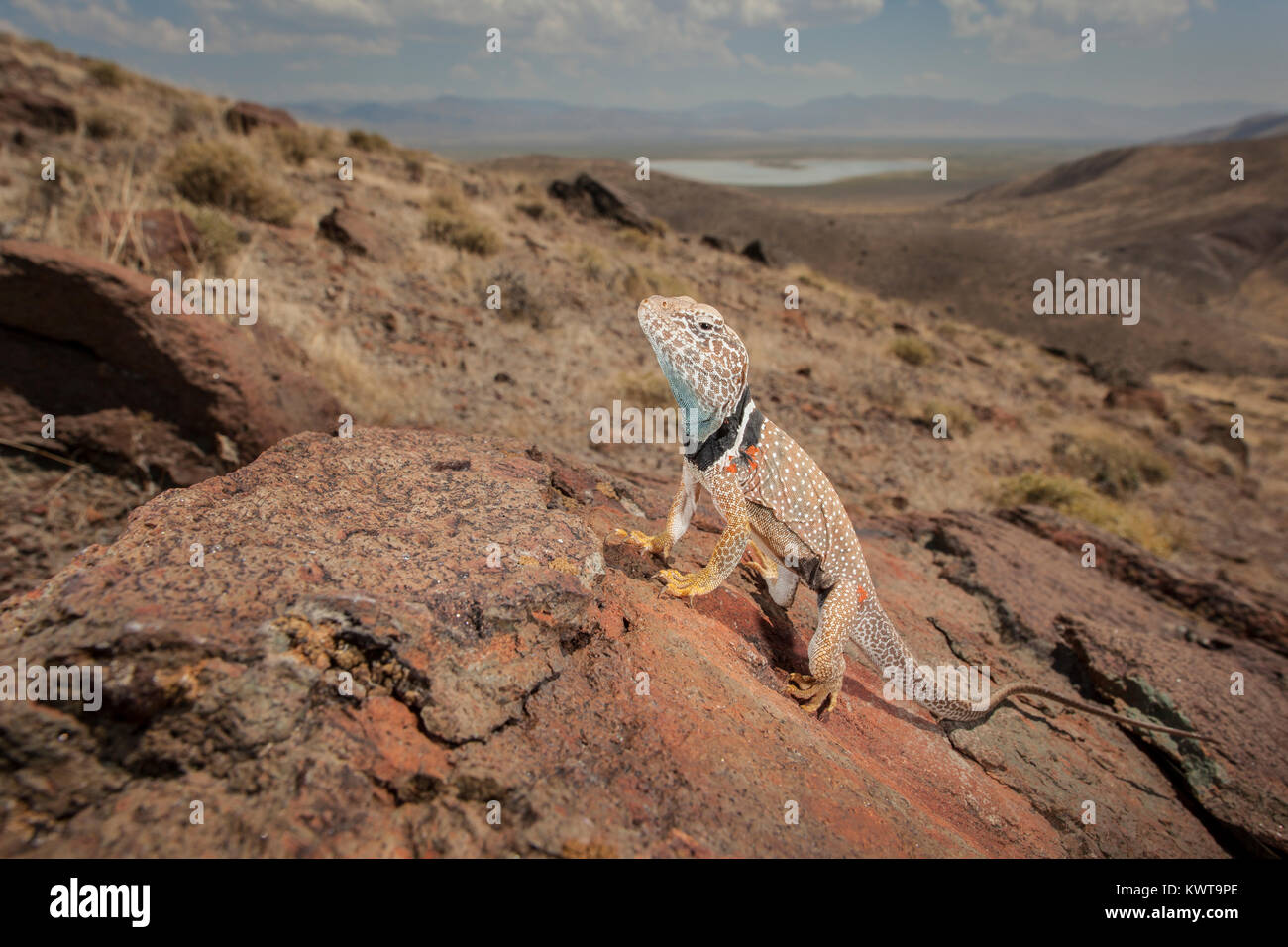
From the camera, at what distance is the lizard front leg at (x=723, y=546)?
3.23 meters

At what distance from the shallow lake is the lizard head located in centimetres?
12630

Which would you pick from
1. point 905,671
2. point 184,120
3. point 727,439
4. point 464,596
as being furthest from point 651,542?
point 184,120

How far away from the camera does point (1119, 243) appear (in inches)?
2142

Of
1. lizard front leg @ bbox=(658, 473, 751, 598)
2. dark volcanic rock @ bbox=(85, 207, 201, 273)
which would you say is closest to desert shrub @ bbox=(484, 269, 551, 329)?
dark volcanic rock @ bbox=(85, 207, 201, 273)

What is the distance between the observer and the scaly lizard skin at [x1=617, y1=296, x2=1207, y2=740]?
3.11m

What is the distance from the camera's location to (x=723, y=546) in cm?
323

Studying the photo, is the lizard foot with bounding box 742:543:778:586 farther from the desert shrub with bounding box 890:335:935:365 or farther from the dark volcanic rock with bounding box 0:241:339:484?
the desert shrub with bounding box 890:335:935:365

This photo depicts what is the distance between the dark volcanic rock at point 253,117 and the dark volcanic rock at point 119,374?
62.3ft

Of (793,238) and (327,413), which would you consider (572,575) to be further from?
(793,238)

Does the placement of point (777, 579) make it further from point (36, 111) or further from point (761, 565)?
point (36, 111)

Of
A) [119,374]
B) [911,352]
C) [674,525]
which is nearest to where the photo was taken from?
[674,525]

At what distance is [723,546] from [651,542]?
0.57 metres

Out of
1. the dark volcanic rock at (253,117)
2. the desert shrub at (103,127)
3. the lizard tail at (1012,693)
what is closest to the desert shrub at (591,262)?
the desert shrub at (103,127)
